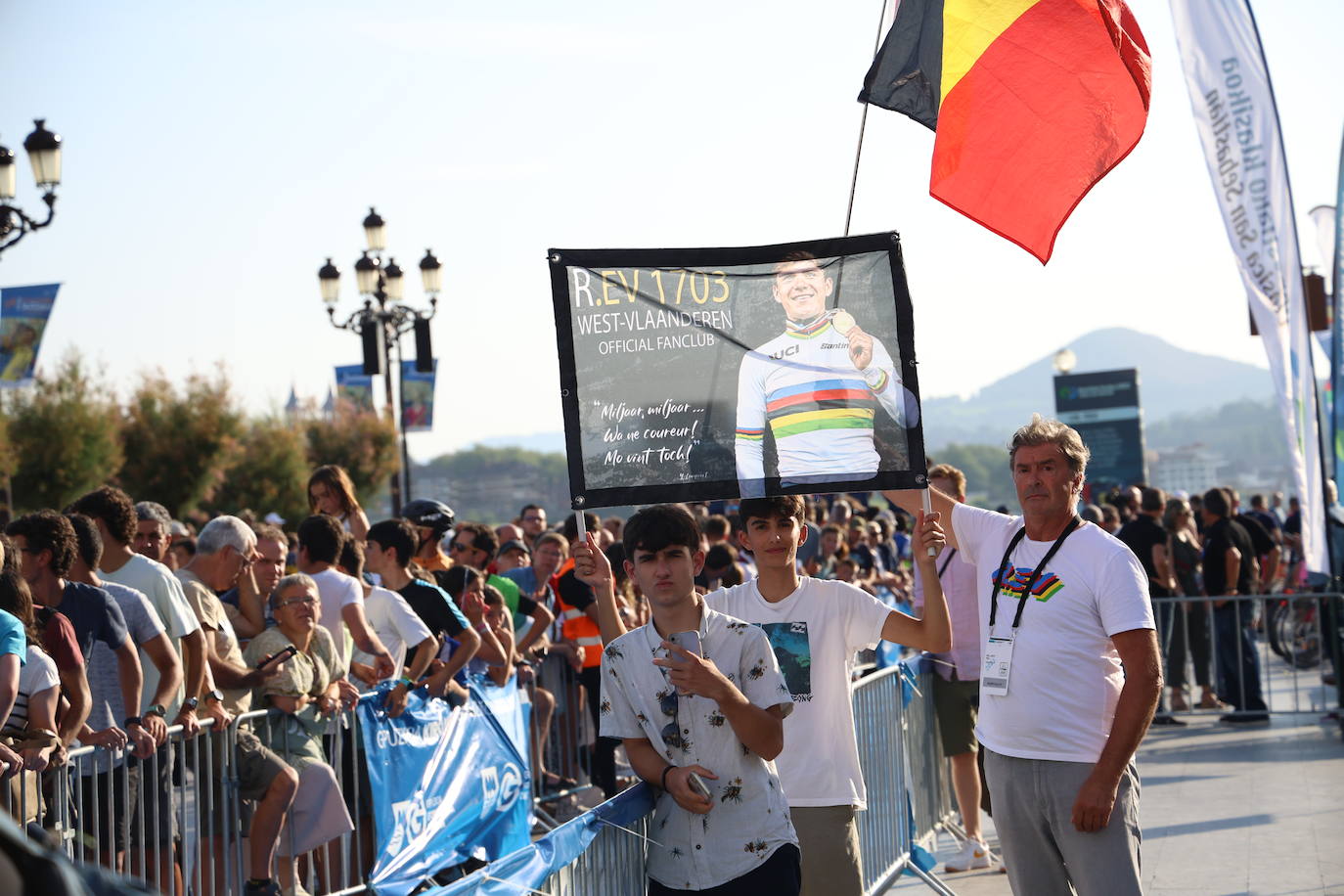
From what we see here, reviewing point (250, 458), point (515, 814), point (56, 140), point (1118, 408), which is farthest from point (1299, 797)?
point (250, 458)

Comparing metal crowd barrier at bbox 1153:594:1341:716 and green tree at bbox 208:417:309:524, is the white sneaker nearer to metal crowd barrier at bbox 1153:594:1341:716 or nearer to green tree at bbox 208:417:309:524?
metal crowd barrier at bbox 1153:594:1341:716

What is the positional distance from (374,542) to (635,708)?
4.56 metres

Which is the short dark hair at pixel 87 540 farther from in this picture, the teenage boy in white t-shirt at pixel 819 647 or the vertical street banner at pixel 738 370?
the teenage boy in white t-shirt at pixel 819 647

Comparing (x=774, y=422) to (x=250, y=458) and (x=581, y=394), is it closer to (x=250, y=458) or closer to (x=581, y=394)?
(x=581, y=394)

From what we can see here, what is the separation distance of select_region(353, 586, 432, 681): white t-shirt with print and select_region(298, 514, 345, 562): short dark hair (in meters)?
0.39

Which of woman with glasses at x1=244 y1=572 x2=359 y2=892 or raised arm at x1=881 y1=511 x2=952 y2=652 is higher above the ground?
raised arm at x1=881 y1=511 x2=952 y2=652

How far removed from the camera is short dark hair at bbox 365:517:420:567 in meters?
8.16

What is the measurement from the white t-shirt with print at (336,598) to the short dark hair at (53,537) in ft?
6.41

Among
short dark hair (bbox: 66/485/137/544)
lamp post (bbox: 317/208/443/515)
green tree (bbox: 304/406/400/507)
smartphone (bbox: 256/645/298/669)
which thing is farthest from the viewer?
green tree (bbox: 304/406/400/507)

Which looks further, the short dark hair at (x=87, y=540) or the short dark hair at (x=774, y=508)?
the short dark hair at (x=87, y=540)

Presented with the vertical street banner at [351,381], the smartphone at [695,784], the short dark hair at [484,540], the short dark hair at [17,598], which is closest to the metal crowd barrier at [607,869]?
the smartphone at [695,784]

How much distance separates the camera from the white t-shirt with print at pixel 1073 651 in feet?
14.5

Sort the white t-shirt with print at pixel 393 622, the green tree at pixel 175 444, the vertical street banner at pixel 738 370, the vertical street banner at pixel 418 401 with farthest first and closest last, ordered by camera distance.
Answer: the green tree at pixel 175 444 → the vertical street banner at pixel 418 401 → the white t-shirt with print at pixel 393 622 → the vertical street banner at pixel 738 370

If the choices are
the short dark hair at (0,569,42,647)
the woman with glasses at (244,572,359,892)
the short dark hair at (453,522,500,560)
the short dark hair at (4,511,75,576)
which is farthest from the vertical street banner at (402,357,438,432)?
the short dark hair at (0,569,42,647)
